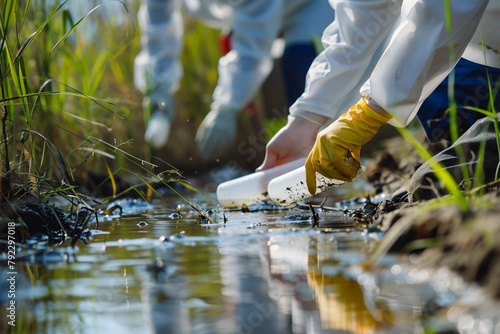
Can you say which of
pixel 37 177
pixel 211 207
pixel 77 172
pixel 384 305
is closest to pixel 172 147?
pixel 77 172

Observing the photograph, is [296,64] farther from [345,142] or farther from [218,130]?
[345,142]

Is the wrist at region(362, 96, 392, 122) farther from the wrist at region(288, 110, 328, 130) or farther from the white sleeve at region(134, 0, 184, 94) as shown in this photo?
the white sleeve at region(134, 0, 184, 94)

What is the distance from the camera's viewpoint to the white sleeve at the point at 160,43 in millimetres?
5258

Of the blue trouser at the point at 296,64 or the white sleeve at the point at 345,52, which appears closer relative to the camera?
the white sleeve at the point at 345,52

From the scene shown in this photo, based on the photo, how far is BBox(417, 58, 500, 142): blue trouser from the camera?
2455 mm

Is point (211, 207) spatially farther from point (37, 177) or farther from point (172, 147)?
point (172, 147)

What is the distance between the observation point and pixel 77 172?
130 inches

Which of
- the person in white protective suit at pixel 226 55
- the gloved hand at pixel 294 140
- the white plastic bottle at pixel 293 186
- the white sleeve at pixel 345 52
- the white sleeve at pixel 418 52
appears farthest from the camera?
the person in white protective suit at pixel 226 55

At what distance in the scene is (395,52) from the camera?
73.4 inches

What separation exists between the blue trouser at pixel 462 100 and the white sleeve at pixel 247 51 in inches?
80.7

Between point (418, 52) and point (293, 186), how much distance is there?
2.12ft

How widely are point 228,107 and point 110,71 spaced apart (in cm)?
147

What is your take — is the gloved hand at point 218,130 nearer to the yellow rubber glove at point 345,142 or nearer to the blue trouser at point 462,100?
the blue trouser at point 462,100

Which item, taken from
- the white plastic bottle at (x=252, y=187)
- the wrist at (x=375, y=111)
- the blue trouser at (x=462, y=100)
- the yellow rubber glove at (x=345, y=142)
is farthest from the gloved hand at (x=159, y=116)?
the wrist at (x=375, y=111)
